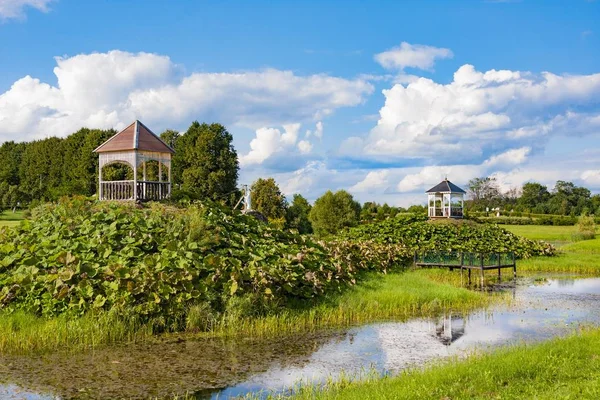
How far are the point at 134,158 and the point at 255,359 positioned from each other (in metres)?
12.9

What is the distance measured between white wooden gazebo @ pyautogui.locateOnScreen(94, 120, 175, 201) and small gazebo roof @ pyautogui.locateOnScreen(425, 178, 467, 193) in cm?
2087

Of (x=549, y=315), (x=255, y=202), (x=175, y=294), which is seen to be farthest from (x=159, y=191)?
(x=255, y=202)

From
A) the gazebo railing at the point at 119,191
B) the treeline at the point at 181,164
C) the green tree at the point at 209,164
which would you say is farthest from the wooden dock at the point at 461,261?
the green tree at the point at 209,164

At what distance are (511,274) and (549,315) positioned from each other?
11.6 meters

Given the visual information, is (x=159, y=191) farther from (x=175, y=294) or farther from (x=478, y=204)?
(x=478, y=204)

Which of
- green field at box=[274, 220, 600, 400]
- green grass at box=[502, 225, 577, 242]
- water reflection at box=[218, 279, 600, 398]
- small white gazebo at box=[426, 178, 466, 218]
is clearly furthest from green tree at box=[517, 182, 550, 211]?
green field at box=[274, 220, 600, 400]

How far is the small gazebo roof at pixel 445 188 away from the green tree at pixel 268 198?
1086 centimetres

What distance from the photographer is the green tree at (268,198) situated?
1706 inches

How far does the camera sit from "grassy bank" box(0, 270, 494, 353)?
1265cm

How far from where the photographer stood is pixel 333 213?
153 feet

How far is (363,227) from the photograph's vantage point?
33250mm

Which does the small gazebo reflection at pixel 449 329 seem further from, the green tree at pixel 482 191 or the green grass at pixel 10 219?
the green tree at pixel 482 191

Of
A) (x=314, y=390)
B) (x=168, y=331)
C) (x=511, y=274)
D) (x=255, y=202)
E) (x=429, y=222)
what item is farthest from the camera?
(x=255, y=202)

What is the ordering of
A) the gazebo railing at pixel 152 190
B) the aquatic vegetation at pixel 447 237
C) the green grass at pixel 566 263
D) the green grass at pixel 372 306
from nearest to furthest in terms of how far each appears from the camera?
1. the green grass at pixel 372 306
2. the gazebo railing at pixel 152 190
3. the green grass at pixel 566 263
4. the aquatic vegetation at pixel 447 237
